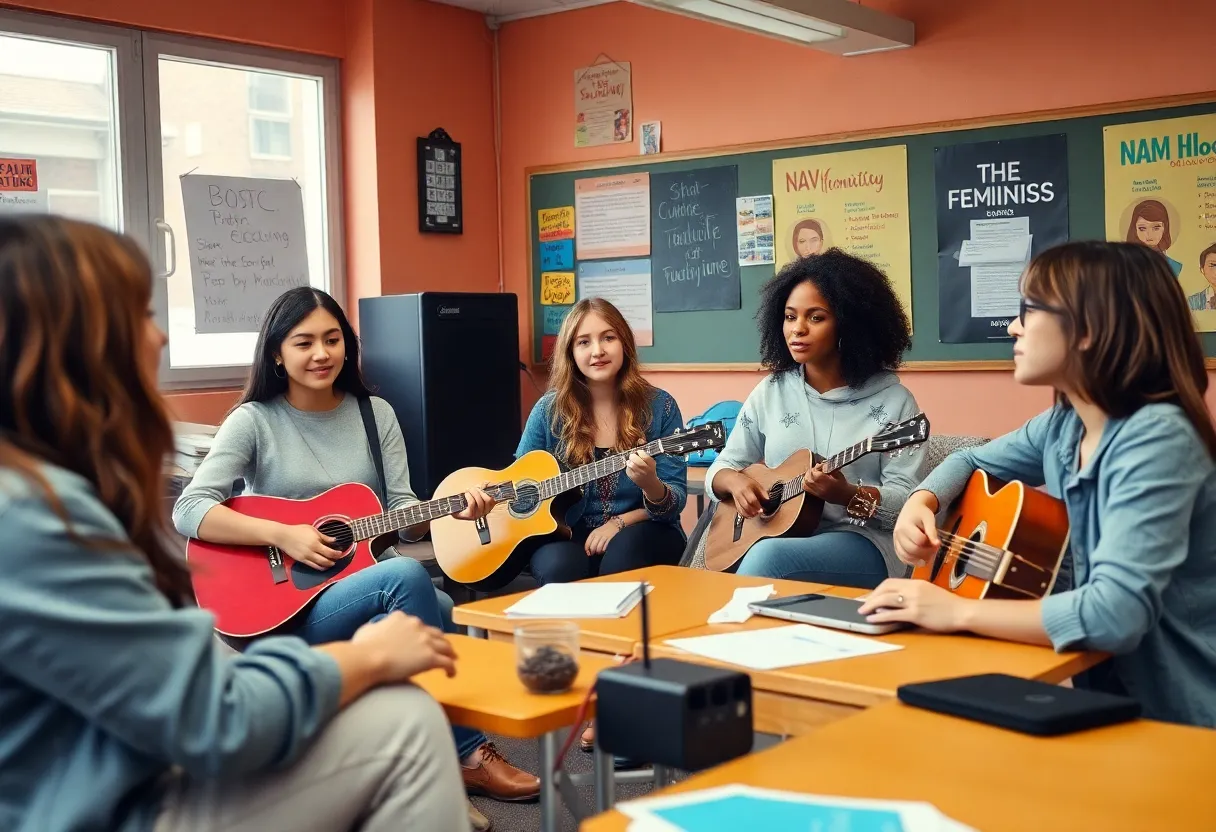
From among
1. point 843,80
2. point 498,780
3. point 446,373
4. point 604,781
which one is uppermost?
point 843,80

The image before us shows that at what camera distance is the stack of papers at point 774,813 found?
3.50 ft

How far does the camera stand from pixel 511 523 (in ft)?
11.3

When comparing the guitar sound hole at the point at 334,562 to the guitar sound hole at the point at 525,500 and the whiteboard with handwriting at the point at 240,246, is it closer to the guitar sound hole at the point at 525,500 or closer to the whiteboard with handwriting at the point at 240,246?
the guitar sound hole at the point at 525,500

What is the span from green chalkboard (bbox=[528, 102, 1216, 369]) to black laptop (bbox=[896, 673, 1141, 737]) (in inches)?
111

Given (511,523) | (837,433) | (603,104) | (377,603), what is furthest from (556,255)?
(377,603)

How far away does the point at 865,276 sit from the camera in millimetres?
3354

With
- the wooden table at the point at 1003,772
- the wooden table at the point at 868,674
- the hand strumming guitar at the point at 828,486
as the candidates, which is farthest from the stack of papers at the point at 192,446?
the wooden table at the point at 1003,772

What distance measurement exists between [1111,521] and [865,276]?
5.41 feet

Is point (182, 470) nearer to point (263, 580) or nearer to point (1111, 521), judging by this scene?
point (263, 580)

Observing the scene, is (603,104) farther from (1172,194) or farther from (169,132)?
(1172,194)

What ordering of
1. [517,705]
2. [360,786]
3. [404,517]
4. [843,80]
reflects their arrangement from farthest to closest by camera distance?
[843,80], [404,517], [517,705], [360,786]

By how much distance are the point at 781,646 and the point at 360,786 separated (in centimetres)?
72

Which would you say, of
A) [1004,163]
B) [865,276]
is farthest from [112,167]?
[1004,163]

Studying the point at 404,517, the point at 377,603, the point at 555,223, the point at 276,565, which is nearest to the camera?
the point at 377,603
